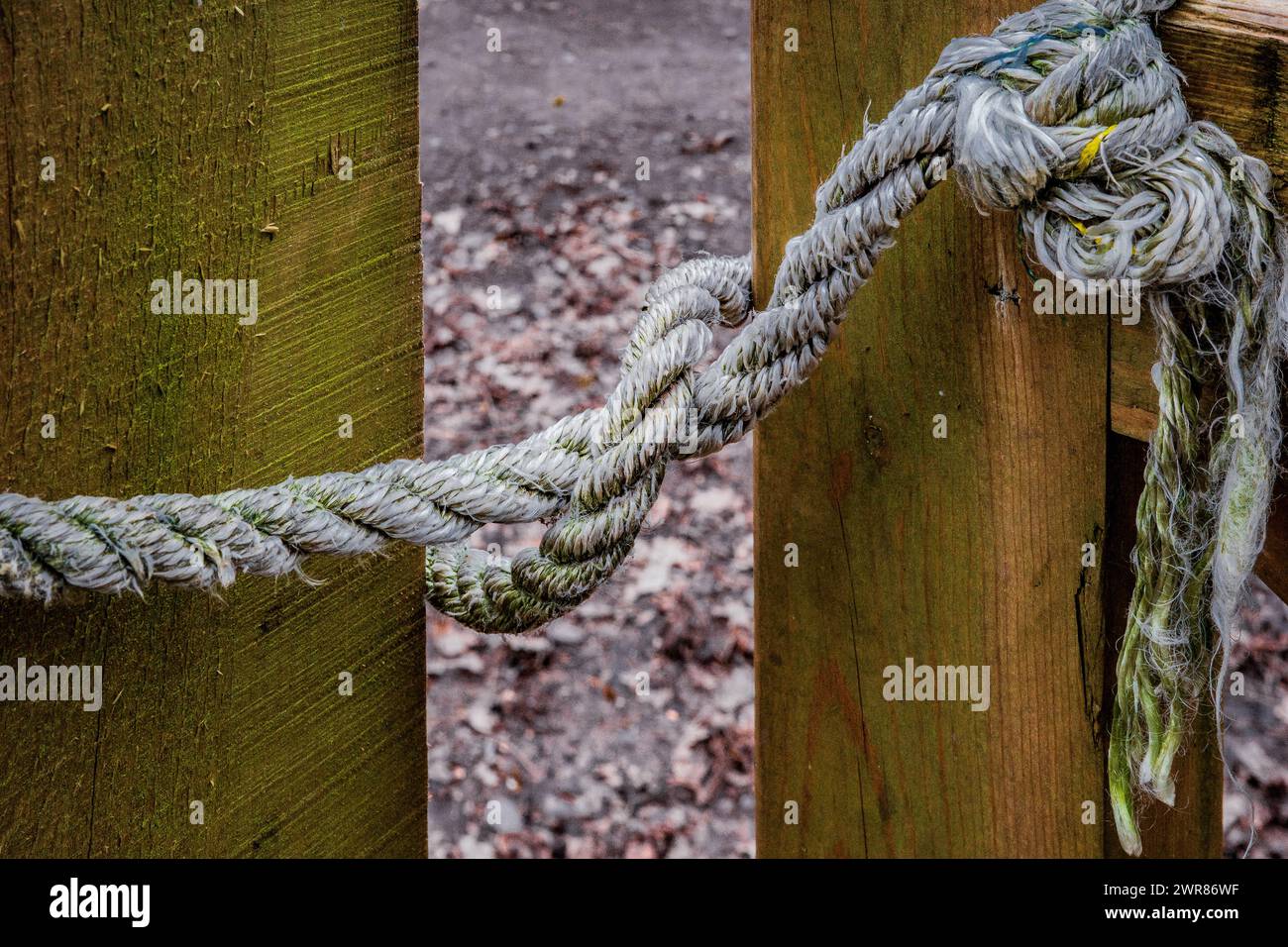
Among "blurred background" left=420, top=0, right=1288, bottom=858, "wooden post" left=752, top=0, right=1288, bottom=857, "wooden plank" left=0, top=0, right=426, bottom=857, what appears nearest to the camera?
"wooden plank" left=0, top=0, right=426, bottom=857

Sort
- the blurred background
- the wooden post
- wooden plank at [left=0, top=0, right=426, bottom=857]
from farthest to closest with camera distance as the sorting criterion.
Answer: the blurred background < the wooden post < wooden plank at [left=0, top=0, right=426, bottom=857]

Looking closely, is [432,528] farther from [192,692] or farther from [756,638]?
[756,638]

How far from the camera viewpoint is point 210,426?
94cm

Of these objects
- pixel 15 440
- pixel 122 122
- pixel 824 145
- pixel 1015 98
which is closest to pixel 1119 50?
pixel 1015 98

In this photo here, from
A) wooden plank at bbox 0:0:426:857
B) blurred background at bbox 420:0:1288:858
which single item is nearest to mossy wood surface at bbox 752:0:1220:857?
wooden plank at bbox 0:0:426:857

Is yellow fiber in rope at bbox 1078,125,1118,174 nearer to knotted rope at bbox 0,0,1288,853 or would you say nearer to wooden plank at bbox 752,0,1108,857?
knotted rope at bbox 0,0,1288,853

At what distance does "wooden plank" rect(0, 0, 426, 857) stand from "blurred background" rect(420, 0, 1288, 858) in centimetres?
221

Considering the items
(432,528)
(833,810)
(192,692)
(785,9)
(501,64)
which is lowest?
(833,810)

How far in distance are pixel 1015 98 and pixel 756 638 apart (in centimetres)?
56

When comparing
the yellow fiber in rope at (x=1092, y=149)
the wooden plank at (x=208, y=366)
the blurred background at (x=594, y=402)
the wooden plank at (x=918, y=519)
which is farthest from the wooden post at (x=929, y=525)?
the blurred background at (x=594, y=402)

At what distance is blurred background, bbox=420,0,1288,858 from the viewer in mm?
3275

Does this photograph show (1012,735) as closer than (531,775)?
Yes

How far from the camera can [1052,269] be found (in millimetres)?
939

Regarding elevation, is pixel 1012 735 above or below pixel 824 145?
below
